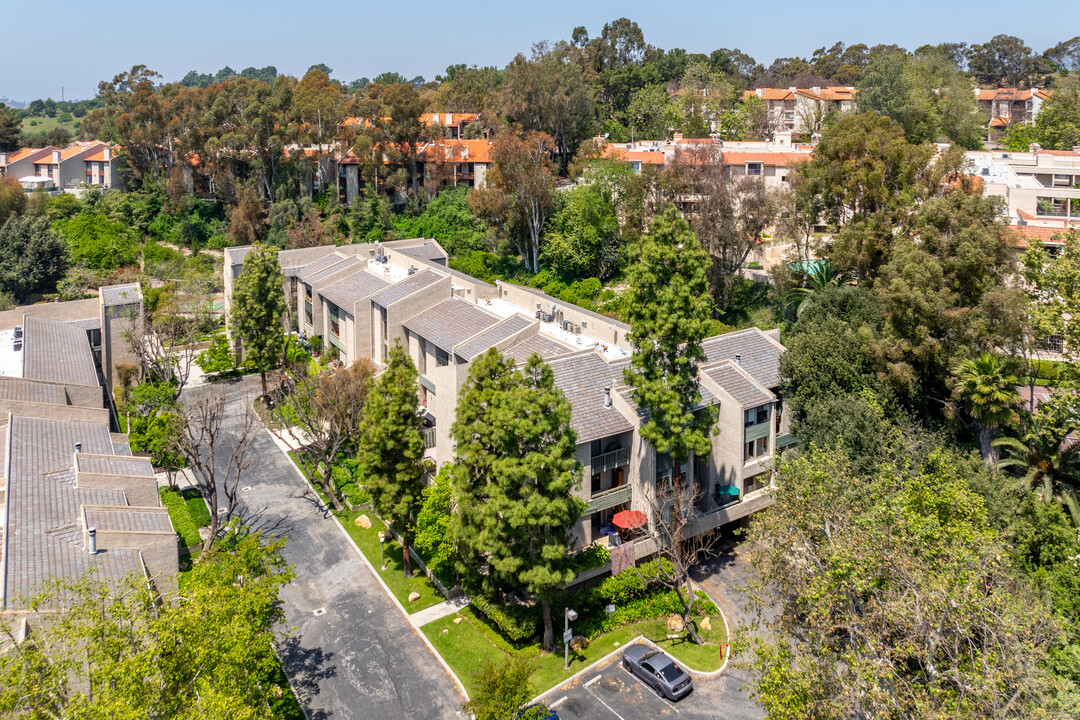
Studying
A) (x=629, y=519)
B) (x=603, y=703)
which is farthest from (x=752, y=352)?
(x=603, y=703)

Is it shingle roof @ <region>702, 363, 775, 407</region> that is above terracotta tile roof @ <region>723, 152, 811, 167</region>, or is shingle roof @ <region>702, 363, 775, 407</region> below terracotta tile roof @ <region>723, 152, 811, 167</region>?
below

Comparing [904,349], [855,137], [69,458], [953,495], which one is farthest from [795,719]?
A: [855,137]

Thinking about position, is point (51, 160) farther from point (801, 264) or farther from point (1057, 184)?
point (1057, 184)

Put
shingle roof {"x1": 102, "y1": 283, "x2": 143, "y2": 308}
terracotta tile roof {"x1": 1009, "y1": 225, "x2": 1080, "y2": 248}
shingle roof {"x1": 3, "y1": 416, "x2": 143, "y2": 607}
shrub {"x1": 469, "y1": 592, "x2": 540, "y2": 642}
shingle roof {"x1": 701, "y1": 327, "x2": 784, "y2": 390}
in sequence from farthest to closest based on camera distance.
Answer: shingle roof {"x1": 102, "y1": 283, "x2": 143, "y2": 308}, terracotta tile roof {"x1": 1009, "y1": 225, "x2": 1080, "y2": 248}, shingle roof {"x1": 701, "y1": 327, "x2": 784, "y2": 390}, shrub {"x1": 469, "y1": 592, "x2": 540, "y2": 642}, shingle roof {"x1": 3, "y1": 416, "x2": 143, "y2": 607}

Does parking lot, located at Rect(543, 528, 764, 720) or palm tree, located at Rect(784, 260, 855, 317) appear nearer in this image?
Result: parking lot, located at Rect(543, 528, 764, 720)

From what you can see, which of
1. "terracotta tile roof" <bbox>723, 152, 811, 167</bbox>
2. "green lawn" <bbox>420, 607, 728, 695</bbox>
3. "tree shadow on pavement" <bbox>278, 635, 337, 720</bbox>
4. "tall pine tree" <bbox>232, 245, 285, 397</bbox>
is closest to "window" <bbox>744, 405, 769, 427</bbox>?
"green lawn" <bbox>420, 607, 728, 695</bbox>

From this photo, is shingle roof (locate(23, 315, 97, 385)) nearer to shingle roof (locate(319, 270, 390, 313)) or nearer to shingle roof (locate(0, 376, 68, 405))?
shingle roof (locate(0, 376, 68, 405))

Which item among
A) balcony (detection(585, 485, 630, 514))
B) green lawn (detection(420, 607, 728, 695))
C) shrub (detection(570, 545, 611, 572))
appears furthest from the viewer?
balcony (detection(585, 485, 630, 514))
